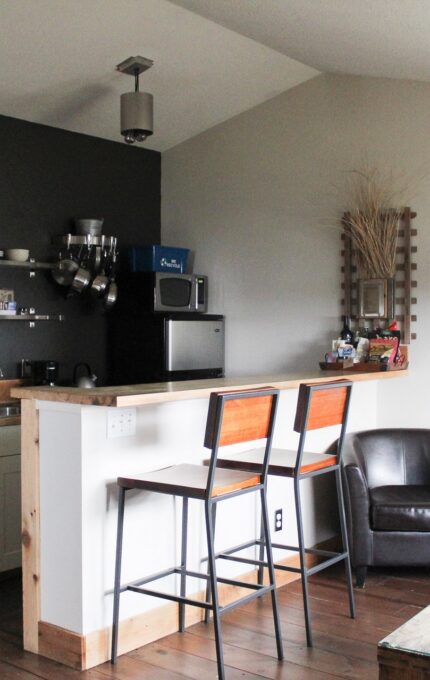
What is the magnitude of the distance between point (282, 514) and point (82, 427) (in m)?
1.41

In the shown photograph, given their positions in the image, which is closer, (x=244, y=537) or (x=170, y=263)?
(x=244, y=537)

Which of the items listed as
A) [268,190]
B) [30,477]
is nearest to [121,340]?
[268,190]

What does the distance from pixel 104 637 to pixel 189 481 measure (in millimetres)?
695

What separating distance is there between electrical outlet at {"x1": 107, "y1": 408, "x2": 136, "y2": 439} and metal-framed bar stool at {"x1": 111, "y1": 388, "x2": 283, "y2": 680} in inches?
7.4

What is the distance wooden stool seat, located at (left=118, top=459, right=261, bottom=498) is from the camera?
2744mm

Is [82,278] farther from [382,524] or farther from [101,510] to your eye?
[382,524]

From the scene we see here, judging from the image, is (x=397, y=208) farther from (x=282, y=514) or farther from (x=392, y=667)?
(x=392, y=667)

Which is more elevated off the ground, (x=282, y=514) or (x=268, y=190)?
(x=268, y=190)

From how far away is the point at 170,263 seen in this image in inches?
209

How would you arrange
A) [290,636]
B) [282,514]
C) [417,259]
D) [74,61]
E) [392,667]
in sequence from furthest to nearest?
[417,259] < [74,61] < [282,514] < [290,636] < [392,667]

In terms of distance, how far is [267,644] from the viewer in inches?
122

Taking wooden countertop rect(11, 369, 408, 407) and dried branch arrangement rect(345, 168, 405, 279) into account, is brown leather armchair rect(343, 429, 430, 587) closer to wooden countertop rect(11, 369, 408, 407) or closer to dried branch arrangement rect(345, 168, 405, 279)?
wooden countertop rect(11, 369, 408, 407)

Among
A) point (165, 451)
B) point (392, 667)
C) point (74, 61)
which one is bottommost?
point (392, 667)

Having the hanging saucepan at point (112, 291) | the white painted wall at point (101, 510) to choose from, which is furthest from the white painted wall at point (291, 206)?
the white painted wall at point (101, 510)
